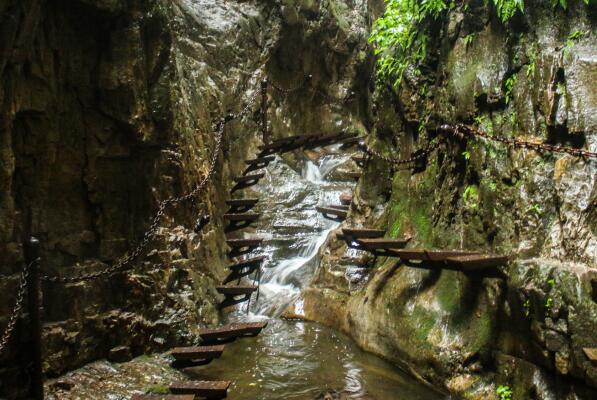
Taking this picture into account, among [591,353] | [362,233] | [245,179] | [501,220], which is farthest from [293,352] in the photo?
[245,179]

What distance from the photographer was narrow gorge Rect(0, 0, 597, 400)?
4.99 m

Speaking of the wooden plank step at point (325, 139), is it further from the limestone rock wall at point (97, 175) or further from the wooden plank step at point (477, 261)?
the wooden plank step at point (477, 261)

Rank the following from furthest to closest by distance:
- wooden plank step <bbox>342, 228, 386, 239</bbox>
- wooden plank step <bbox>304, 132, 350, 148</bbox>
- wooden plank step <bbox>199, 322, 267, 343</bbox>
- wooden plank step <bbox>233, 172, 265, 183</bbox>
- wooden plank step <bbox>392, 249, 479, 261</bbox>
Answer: wooden plank step <bbox>304, 132, 350, 148</bbox> < wooden plank step <bbox>233, 172, 265, 183</bbox> < wooden plank step <bbox>342, 228, 386, 239</bbox> < wooden plank step <bbox>199, 322, 267, 343</bbox> < wooden plank step <bbox>392, 249, 479, 261</bbox>

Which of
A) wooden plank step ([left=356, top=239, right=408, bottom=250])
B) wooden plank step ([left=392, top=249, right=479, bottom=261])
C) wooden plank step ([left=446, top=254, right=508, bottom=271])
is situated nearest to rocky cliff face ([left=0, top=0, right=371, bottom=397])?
wooden plank step ([left=356, top=239, right=408, bottom=250])

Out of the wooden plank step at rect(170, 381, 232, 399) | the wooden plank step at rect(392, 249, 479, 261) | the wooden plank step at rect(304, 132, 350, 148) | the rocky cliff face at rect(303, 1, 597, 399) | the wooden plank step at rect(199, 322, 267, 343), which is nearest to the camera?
the rocky cliff face at rect(303, 1, 597, 399)

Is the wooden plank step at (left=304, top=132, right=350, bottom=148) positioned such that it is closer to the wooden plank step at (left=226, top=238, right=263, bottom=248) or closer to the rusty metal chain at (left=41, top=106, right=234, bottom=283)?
the wooden plank step at (left=226, top=238, right=263, bottom=248)

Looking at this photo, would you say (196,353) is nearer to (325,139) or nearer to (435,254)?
(435,254)

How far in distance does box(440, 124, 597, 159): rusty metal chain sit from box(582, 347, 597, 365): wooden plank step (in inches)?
75.3

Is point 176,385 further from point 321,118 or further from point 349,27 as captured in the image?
point 349,27

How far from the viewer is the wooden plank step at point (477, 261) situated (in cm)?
521

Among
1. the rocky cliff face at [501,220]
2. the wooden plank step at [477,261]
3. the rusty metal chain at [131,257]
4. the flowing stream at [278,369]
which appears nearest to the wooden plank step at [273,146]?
the flowing stream at [278,369]

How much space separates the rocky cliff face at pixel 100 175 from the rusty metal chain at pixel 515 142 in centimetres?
449

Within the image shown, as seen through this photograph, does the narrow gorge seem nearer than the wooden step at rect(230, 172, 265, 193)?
Yes

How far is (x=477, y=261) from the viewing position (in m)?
5.21
